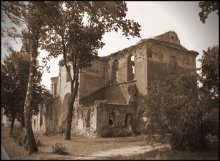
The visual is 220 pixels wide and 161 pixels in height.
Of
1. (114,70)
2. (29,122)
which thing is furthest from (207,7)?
(114,70)

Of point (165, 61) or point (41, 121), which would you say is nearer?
point (165, 61)

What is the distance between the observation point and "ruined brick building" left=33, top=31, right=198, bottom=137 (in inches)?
1011

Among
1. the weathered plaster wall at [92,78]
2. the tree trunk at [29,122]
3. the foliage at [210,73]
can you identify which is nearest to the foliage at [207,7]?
the foliage at [210,73]

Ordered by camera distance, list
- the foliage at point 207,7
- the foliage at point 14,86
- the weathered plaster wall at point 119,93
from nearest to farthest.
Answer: the foliage at point 207,7 < the foliage at point 14,86 < the weathered plaster wall at point 119,93

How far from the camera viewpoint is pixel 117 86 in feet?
107

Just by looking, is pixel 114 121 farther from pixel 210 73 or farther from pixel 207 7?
pixel 207 7

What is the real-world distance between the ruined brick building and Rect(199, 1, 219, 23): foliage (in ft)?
44.8

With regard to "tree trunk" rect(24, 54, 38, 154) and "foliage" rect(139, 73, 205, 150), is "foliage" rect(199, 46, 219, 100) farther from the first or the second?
"tree trunk" rect(24, 54, 38, 154)

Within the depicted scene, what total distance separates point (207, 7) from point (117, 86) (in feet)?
71.7

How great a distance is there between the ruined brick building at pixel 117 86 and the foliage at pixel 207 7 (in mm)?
13649

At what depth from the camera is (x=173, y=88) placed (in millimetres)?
13516

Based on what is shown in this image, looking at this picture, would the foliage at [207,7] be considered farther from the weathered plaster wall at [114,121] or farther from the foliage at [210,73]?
the weathered plaster wall at [114,121]

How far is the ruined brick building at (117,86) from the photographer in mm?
25672

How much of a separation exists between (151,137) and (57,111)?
24.6m
